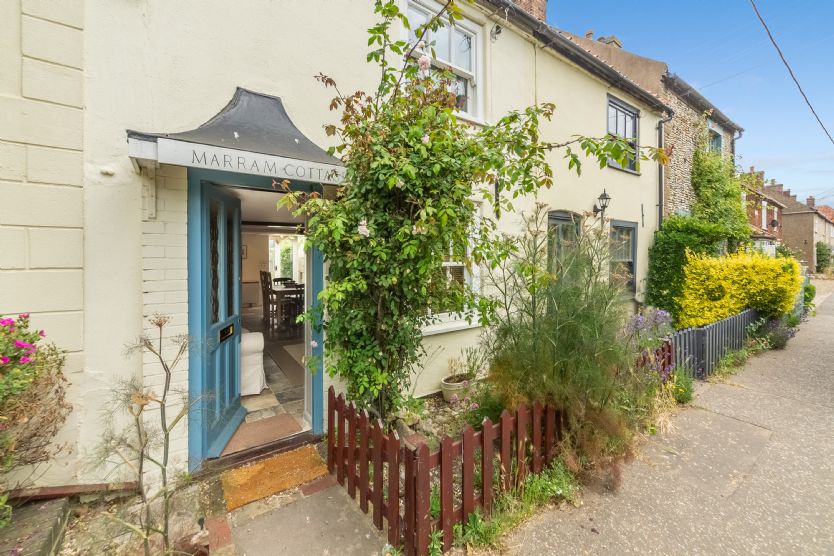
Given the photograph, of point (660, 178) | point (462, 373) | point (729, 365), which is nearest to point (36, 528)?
point (462, 373)

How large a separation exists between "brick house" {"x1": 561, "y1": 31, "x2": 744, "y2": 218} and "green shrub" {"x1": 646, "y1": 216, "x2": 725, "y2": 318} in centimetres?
97

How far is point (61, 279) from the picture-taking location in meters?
2.70

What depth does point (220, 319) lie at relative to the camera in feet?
12.3

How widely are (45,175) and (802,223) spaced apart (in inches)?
2013

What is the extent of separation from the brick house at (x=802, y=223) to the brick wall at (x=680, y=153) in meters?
32.1

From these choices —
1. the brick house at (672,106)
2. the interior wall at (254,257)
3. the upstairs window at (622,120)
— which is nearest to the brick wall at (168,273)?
the upstairs window at (622,120)

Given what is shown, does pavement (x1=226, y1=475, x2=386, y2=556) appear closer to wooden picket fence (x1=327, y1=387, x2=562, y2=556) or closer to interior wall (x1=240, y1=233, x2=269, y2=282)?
wooden picket fence (x1=327, y1=387, x2=562, y2=556)

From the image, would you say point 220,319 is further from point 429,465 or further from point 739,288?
point 739,288

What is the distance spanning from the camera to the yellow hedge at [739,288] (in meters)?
7.01

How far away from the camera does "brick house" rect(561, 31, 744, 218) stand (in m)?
10.0

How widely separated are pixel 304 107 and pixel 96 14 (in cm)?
175

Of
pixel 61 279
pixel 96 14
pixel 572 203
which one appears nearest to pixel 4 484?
pixel 61 279

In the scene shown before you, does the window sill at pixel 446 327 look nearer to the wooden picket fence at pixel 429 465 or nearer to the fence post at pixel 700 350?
the wooden picket fence at pixel 429 465

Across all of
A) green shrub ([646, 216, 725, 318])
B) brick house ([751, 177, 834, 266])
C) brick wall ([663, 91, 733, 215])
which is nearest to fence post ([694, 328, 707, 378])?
green shrub ([646, 216, 725, 318])
